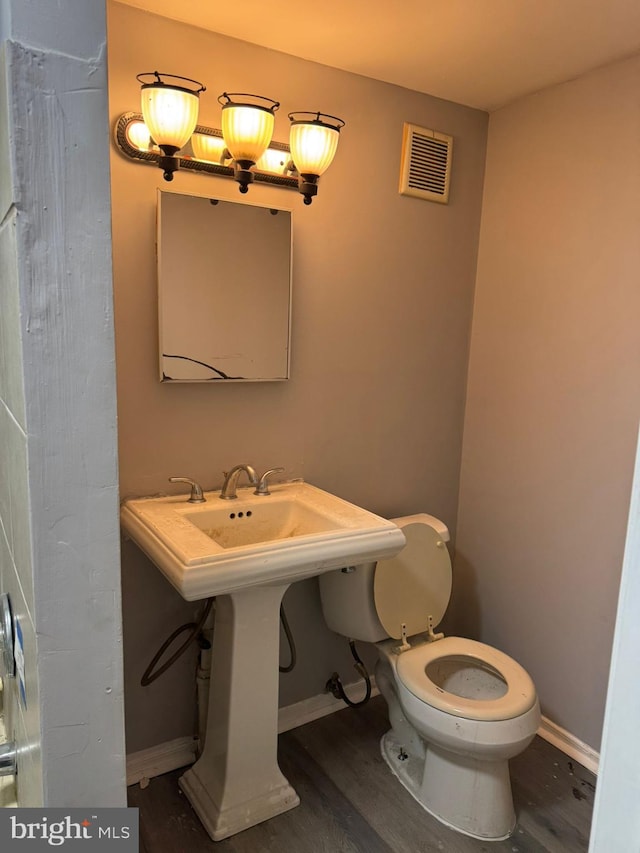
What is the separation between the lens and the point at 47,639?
0.71 m

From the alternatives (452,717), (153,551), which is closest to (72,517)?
(153,551)

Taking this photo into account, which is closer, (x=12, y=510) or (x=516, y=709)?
(x=12, y=510)

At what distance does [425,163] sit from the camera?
2.16 m

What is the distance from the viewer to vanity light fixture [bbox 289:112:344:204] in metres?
1.73

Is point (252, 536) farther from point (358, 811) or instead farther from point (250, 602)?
point (358, 811)

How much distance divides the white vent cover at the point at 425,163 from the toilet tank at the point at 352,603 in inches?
51.9

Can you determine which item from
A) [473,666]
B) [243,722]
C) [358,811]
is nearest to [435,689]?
[473,666]

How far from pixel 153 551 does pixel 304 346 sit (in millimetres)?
851

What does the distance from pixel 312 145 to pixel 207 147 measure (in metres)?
0.30

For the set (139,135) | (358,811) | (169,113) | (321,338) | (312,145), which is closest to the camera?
(169,113)

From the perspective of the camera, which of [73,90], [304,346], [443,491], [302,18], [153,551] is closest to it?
[73,90]

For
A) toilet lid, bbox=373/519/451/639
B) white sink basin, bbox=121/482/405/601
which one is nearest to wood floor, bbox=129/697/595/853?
toilet lid, bbox=373/519/451/639

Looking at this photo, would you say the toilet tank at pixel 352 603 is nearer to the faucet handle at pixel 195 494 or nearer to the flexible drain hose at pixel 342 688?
the flexible drain hose at pixel 342 688

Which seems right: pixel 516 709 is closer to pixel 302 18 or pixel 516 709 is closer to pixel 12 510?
pixel 12 510
